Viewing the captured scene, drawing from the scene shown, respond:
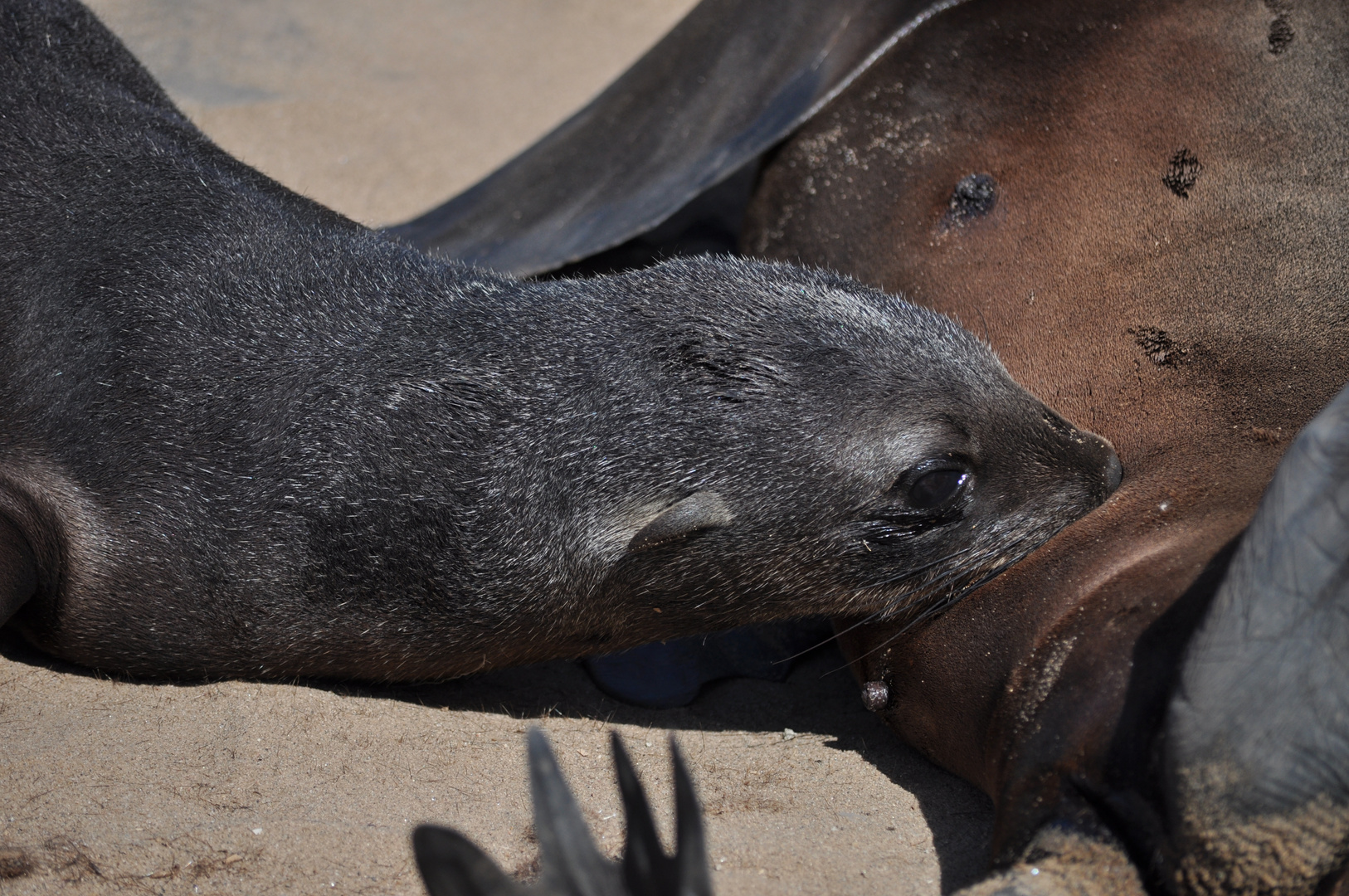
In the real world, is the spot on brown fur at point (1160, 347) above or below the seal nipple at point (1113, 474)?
above

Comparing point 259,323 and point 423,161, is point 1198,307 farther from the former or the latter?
point 423,161

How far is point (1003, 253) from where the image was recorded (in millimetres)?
3377

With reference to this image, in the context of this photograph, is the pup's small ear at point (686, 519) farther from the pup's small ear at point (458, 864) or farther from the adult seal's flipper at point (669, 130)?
the adult seal's flipper at point (669, 130)

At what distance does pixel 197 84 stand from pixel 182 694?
483cm

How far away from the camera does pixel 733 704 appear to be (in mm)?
3311

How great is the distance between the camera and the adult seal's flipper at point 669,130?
4191 millimetres

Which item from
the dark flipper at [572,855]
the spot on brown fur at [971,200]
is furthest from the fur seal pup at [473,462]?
the dark flipper at [572,855]

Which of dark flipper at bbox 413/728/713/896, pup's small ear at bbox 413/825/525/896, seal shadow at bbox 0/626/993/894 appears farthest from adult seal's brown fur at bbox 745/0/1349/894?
pup's small ear at bbox 413/825/525/896

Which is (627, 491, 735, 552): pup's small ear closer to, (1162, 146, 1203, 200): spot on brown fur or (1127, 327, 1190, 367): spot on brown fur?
(1127, 327, 1190, 367): spot on brown fur

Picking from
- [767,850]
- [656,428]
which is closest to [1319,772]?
[767,850]

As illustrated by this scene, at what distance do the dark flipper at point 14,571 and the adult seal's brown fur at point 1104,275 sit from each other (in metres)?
2.02

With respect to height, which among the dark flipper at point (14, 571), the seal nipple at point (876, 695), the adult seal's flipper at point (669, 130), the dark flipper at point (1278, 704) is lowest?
the dark flipper at point (1278, 704)

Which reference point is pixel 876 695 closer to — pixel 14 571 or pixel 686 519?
pixel 686 519

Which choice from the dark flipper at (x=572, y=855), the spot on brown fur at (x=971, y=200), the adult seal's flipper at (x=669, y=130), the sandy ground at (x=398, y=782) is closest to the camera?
the dark flipper at (x=572, y=855)
